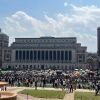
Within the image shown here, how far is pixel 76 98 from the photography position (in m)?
50.6

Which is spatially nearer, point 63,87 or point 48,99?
point 48,99

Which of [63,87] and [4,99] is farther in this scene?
[63,87]

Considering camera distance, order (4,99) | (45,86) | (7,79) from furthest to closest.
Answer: (7,79) < (45,86) < (4,99)

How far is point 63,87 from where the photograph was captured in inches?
2628

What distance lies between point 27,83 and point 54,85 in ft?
18.5

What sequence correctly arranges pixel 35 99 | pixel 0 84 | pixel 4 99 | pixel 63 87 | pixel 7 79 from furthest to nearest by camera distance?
1. pixel 7 79
2. pixel 63 87
3. pixel 35 99
4. pixel 0 84
5. pixel 4 99

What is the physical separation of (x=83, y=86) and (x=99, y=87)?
1281 cm

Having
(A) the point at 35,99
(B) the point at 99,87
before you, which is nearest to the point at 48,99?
(A) the point at 35,99

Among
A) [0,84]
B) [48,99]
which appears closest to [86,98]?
[48,99]

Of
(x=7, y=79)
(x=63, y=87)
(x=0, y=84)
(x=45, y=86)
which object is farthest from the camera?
(x=7, y=79)

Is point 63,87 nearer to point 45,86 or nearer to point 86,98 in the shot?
point 45,86

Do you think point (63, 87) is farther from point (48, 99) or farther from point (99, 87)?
point (48, 99)

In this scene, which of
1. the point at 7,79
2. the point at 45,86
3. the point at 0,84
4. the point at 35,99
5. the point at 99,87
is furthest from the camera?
the point at 7,79

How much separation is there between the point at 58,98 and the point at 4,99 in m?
22.0
